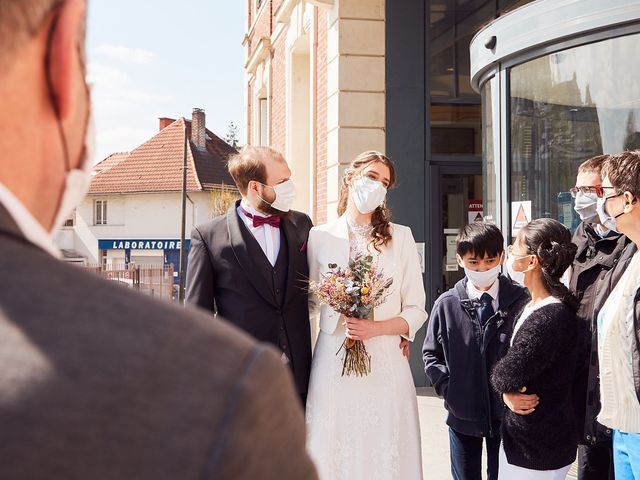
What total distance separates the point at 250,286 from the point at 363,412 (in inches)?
35.9

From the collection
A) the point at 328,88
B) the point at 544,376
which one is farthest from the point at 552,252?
the point at 328,88

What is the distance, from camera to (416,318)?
4.09m

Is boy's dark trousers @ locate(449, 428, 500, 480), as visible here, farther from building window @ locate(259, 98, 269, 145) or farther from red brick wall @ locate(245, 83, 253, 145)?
red brick wall @ locate(245, 83, 253, 145)

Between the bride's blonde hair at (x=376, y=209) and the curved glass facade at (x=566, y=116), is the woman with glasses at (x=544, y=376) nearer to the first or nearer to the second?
the bride's blonde hair at (x=376, y=209)

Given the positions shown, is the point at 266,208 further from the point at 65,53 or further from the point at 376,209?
the point at 65,53

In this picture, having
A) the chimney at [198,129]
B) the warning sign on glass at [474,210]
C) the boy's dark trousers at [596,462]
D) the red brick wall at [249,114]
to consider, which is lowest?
the boy's dark trousers at [596,462]

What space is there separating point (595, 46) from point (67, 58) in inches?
199

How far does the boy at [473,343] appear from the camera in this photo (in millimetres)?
3842

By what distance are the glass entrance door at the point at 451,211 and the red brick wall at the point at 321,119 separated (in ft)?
4.81

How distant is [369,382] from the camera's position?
13.0 feet

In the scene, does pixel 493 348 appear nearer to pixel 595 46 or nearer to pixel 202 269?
pixel 202 269

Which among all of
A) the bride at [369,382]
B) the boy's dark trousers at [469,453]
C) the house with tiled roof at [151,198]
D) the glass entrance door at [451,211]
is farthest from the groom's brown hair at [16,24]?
the house with tiled roof at [151,198]

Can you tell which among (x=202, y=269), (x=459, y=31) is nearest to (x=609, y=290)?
(x=202, y=269)

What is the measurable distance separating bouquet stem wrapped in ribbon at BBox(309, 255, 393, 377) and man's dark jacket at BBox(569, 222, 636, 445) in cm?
101
